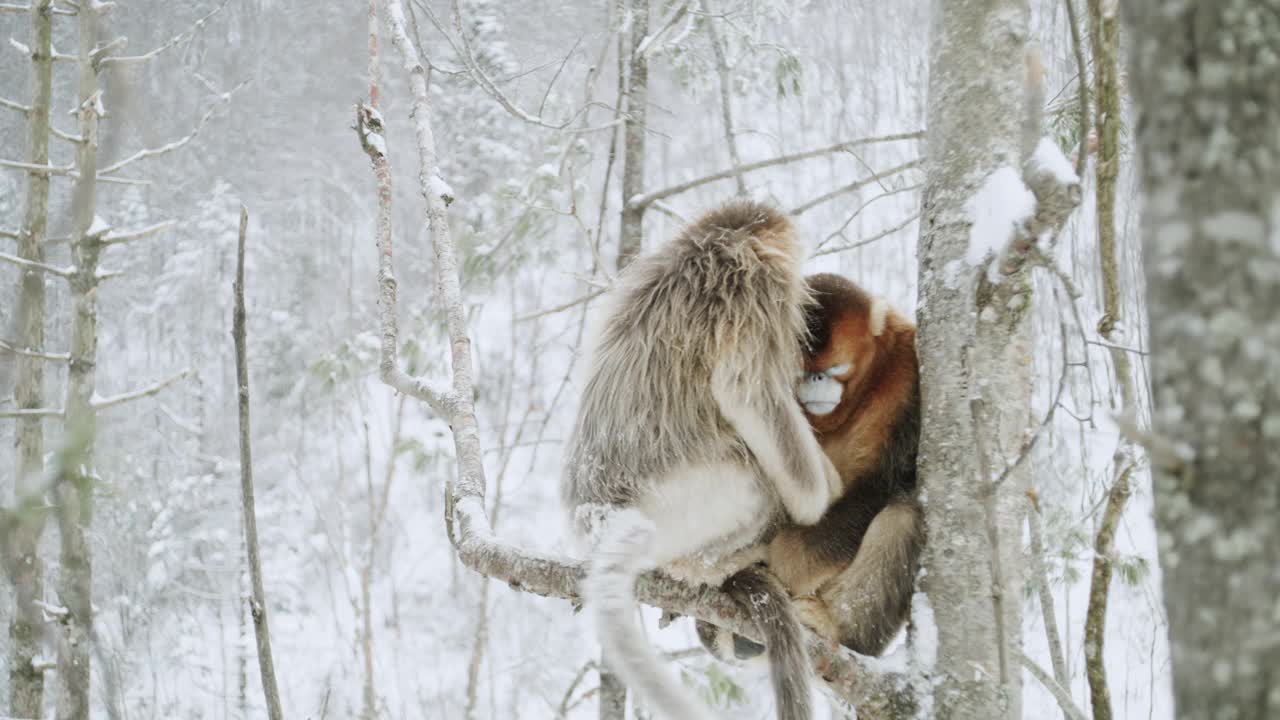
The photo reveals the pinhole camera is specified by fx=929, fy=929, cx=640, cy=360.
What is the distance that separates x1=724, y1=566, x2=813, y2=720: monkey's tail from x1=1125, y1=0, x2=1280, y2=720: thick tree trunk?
924mm

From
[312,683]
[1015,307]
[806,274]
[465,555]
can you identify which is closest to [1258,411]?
[1015,307]

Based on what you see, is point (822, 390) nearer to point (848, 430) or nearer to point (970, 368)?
point (848, 430)

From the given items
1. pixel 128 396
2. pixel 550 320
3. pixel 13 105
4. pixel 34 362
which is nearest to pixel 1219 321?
pixel 128 396

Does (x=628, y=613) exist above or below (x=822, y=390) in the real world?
below

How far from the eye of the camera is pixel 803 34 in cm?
627

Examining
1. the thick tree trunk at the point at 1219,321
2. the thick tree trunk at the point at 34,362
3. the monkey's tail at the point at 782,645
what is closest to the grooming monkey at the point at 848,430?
the monkey's tail at the point at 782,645

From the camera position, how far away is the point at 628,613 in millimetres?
1374

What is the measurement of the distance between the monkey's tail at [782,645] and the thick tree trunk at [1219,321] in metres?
0.92

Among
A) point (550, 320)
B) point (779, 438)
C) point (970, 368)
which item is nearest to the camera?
point (970, 368)

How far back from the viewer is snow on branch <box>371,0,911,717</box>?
1.40 meters

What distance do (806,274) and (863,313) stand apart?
0.72 feet

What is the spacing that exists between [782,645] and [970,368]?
52 cm

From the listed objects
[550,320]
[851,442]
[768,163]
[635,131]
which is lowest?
[851,442]

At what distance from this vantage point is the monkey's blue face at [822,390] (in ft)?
6.01
